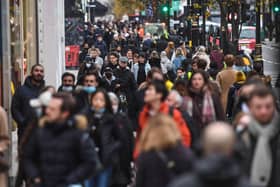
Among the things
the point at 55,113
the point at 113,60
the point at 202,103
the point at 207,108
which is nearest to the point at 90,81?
the point at 202,103

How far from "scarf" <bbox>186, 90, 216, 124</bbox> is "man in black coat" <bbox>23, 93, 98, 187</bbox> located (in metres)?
3.79

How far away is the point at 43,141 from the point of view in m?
9.36

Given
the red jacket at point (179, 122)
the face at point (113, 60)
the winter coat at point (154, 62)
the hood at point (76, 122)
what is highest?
the face at point (113, 60)

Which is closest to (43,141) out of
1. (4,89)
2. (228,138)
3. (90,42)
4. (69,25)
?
(228,138)

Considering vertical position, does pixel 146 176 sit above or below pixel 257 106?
below

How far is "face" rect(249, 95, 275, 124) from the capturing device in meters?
8.76

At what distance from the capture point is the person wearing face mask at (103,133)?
11211 millimetres

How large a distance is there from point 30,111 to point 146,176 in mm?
4141

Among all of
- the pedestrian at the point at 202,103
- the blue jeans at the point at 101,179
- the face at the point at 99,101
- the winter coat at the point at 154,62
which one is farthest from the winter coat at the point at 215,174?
the winter coat at the point at 154,62

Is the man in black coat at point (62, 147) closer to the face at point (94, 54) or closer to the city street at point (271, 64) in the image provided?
the face at point (94, 54)

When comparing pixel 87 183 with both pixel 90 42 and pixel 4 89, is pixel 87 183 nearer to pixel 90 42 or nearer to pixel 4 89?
pixel 4 89

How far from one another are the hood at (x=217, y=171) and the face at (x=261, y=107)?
7.76 ft

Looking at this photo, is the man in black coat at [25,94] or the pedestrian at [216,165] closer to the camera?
the pedestrian at [216,165]

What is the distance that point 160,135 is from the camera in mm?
8703
